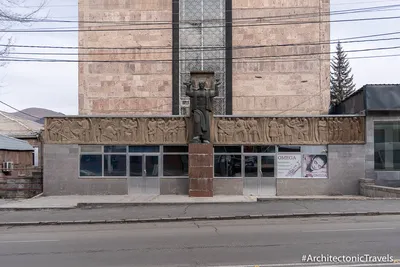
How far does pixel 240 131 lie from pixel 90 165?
8.22 m

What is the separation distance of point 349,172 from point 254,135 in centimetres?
538

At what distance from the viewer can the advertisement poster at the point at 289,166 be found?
79.4 ft

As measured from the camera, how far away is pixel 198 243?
10.0 metres

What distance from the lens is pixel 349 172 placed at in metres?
24.0

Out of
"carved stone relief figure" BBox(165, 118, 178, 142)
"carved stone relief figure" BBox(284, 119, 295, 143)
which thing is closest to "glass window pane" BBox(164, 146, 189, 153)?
"carved stone relief figure" BBox(165, 118, 178, 142)

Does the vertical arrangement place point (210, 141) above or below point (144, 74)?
below

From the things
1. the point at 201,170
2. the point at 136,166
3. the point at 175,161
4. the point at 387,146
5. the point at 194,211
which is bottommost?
the point at 194,211

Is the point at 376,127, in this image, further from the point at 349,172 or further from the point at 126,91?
the point at 126,91

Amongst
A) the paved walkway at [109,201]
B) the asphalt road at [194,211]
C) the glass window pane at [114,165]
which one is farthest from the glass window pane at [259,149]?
the glass window pane at [114,165]

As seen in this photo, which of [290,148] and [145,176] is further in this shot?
[145,176]

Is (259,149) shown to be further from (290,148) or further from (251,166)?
(290,148)

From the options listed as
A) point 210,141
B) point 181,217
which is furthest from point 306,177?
point 181,217

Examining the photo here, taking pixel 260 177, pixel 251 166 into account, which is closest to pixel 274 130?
pixel 251 166

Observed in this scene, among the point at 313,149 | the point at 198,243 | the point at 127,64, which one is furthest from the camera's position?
the point at 127,64
